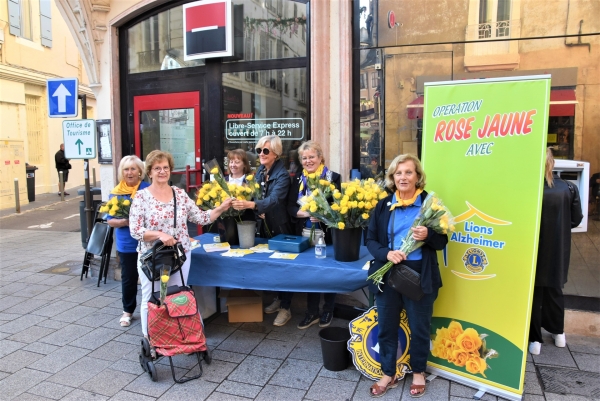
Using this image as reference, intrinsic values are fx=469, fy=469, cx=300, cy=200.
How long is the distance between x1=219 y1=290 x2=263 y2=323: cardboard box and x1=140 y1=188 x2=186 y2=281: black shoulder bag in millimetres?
952

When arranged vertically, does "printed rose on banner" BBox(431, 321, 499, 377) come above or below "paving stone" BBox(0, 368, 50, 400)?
above

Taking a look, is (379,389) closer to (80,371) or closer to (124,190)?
(80,371)

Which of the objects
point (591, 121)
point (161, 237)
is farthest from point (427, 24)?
point (161, 237)

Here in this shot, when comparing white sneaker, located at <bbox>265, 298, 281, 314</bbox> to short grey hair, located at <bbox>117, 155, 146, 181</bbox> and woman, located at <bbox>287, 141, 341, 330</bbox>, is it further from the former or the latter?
short grey hair, located at <bbox>117, 155, 146, 181</bbox>

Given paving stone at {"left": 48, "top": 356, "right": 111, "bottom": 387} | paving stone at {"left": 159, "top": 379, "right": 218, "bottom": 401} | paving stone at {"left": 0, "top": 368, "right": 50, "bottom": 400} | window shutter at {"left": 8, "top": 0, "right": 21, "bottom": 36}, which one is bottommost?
paving stone at {"left": 0, "top": 368, "right": 50, "bottom": 400}

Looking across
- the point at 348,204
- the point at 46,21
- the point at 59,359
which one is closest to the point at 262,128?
the point at 348,204

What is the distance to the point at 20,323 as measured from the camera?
15.3ft

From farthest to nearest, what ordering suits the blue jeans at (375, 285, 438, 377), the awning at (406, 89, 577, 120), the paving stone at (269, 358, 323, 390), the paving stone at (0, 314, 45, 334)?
the paving stone at (0, 314, 45, 334) → the awning at (406, 89, 577, 120) → the paving stone at (269, 358, 323, 390) → the blue jeans at (375, 285, 438, 377)

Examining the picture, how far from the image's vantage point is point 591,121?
14.3ft

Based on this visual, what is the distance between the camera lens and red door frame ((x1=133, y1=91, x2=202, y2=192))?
20.6 ft

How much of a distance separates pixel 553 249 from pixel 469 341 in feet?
3.52

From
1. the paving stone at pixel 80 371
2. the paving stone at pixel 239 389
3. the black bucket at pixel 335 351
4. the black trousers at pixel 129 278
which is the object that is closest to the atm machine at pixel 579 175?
the black bucket at pixel 335 351

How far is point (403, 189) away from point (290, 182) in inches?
55.6

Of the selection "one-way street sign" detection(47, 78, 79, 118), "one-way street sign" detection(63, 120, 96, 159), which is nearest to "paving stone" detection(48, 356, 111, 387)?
"one-way street sign" detection(63, 120, 96, 159)
